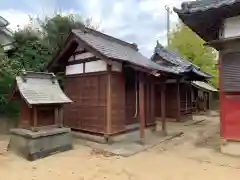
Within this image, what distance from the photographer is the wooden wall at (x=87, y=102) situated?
9591mm

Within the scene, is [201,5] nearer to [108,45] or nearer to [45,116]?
[108,45]

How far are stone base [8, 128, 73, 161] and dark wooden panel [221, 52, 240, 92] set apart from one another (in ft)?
17.2

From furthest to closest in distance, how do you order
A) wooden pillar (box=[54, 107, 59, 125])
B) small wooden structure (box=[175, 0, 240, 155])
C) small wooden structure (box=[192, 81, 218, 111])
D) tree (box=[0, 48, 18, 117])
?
small wooden structure (box=[192, 81, 218, 111]) → tree (box=[0, 48, 18, 117]) → wooden pillar (box=[54, 107, 59, 125]) → small wooden structure (box=[175, 0, 240, 155])

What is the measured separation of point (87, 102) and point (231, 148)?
5.43m

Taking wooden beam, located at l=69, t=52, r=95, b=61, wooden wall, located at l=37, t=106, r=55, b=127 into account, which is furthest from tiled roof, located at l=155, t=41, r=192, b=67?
wooden wall, located at l=37, t=106, r=55, b=127

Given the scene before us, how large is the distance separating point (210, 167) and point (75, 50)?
275 inches

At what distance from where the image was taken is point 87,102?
10.1 m

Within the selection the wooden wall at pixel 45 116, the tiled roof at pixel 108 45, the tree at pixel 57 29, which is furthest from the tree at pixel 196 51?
the wooden wall at pixel 45 116

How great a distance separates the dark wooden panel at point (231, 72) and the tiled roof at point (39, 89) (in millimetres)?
5020

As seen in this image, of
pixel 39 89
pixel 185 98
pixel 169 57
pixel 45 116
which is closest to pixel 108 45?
pixel 39 89

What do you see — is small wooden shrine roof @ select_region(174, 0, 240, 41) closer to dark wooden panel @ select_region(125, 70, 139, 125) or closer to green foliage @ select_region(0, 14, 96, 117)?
dark wooden panel @ select_region(125, 70, 139, 125)

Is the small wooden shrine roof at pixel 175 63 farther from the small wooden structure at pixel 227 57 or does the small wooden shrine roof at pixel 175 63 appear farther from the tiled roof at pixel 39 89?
the tiled roof at pixel 39 89

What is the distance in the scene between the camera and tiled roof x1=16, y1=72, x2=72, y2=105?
753 centimetres

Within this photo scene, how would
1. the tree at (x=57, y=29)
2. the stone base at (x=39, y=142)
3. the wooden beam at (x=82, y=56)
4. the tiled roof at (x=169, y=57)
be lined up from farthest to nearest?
1. the tiled roof at (x=169, y=57)
2. the tree at (x=57, y=29)
3. the wooden beam at (x=82, y=56)
4. the stone base at (x=39, y=142)
